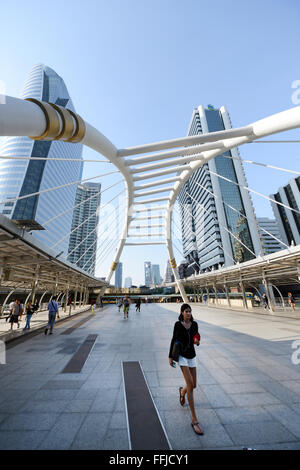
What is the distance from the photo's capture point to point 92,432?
2.45 metres

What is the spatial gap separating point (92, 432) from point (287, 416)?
265 cm

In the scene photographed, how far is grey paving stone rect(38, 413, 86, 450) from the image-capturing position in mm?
2213

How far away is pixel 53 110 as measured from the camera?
393 cm

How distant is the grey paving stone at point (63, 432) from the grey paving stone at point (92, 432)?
2.8 inches

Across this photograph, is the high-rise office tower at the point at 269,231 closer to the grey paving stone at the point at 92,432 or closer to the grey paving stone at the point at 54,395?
the grey paving stone at the point at 54,395

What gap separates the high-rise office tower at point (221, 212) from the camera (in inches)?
2653

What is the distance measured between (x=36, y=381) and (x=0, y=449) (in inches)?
78.5

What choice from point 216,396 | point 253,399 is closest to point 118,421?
point 216,396

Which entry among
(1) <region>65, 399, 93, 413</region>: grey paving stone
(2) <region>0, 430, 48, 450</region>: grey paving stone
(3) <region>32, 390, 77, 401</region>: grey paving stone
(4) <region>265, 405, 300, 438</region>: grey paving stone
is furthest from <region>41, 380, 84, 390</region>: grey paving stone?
(4) <region>265, 405, 300, 438</region>: grey paving stone

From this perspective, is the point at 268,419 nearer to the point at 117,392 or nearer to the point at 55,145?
the point at 117,392

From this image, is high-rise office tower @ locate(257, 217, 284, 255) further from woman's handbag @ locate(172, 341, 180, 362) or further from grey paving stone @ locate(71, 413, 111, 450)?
grey paving stone @ locate(71, 413, 111, 450)

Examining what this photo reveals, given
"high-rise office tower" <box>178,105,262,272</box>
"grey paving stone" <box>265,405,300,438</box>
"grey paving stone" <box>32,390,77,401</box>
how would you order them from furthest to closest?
"high-rise office tower" <box>178,105,262,272</box> < "grey paving stone" <box>32,390,77,401</box> < "grey paving stone" <box>265,405,300,438</box>

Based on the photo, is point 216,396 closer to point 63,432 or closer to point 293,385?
point 293,385
